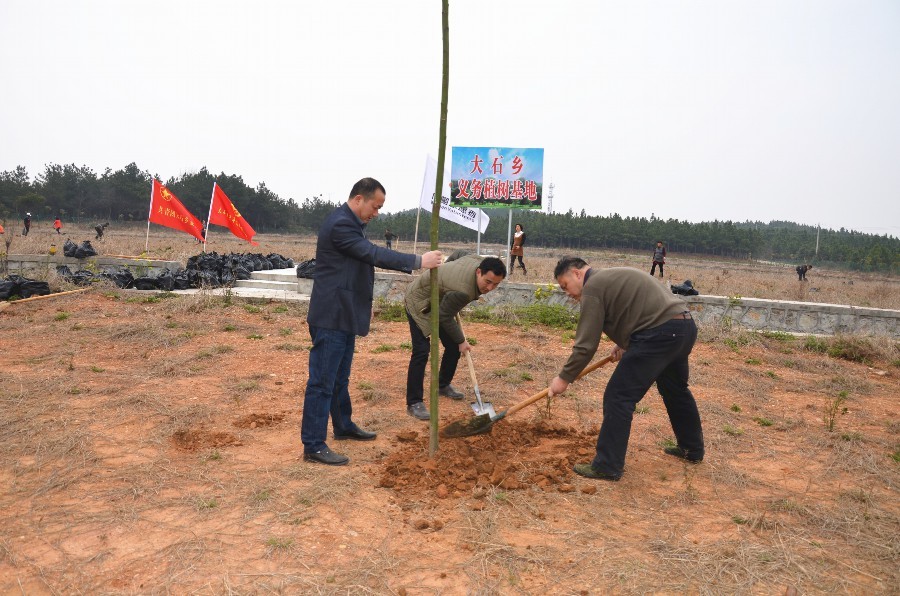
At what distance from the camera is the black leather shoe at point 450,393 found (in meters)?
5.51

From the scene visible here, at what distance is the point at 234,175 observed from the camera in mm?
52250

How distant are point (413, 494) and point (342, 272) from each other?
4.75ft

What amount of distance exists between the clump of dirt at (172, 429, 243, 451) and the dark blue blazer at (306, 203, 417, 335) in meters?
1.32

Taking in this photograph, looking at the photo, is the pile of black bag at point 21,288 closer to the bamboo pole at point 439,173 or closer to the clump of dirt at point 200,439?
the clump of dirt at point 200,439

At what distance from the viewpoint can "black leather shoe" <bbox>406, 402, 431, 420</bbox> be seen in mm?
4930

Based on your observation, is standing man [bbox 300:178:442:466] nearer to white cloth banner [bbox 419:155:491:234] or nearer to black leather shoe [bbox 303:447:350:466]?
black leather shoe [bbox 303:447:350:466]

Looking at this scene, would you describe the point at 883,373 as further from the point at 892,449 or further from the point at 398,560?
the point at 398,560

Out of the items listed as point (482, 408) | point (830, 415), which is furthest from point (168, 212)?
point (830, 415)

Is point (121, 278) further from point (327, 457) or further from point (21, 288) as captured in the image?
point (327, 457)

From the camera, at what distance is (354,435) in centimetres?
432

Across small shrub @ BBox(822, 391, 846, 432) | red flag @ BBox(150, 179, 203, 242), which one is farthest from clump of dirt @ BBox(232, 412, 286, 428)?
red flag @ BBox(150, 179, 203, 242)

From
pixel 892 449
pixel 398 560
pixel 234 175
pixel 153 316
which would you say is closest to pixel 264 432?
pixel 398 560

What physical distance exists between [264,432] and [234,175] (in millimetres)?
52638

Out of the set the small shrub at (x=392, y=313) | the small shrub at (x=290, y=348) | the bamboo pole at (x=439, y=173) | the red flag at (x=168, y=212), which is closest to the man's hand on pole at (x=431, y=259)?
the bamboo pole at (x=439, y=173)
